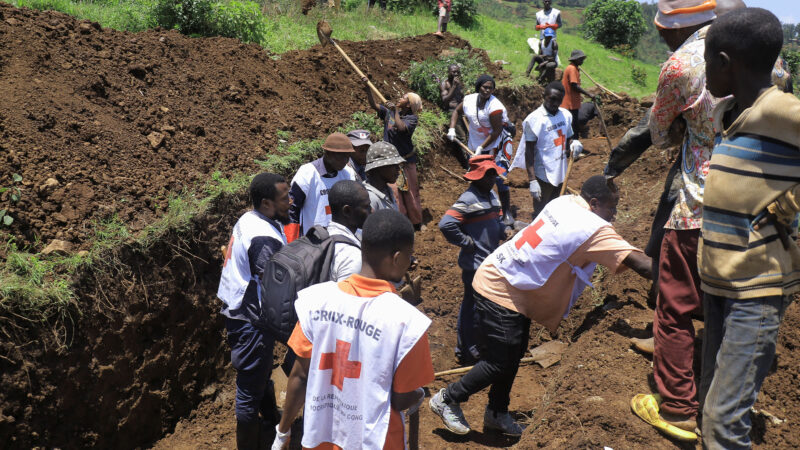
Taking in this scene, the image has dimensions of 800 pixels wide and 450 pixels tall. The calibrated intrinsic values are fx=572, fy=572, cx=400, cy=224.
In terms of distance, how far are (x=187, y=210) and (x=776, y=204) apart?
4630 mm

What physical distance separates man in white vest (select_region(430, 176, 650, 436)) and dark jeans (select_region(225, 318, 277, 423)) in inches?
50.4

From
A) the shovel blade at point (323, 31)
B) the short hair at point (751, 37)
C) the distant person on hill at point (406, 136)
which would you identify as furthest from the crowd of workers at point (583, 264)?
the shovel blade at point (323, 31)

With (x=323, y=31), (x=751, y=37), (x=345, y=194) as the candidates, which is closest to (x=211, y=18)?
(x=323, y=31)

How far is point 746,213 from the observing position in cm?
234

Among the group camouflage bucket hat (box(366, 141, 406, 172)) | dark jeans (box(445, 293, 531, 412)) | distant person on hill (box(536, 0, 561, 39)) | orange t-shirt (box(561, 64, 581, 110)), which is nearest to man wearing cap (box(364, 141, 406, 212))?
camouflage bucket hat (box(366, 141, 406, 172))

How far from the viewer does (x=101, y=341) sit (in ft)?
14.3

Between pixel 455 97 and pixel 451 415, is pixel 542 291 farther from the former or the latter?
pixel 455 97

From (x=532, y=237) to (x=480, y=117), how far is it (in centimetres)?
466

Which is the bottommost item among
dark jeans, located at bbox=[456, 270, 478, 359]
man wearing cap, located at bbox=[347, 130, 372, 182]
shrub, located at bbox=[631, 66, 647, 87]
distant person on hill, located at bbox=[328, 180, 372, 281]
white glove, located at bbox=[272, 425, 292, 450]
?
shrub, located at bbox=[631, 66, 647, 87]

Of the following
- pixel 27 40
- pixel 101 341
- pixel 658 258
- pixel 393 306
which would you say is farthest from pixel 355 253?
pixel 27 40

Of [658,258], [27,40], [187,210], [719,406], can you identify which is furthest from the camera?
[27,40]

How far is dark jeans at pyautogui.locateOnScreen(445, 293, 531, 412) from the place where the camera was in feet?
12.8

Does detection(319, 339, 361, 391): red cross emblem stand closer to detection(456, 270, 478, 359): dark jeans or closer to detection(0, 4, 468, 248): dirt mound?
detection(456, 270, 478, 359): dark jeans

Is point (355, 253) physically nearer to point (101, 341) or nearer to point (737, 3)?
point (101, 341)
